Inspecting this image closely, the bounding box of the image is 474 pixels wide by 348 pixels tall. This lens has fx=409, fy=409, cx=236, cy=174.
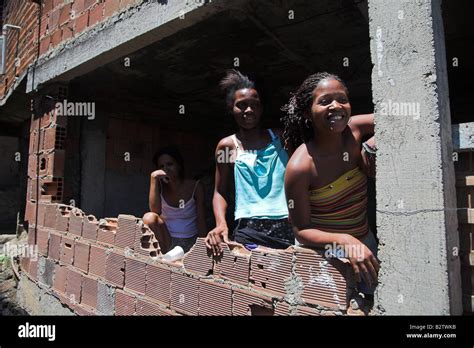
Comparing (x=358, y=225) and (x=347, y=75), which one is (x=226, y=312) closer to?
(x=358, y=225)

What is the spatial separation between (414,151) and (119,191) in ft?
15.1

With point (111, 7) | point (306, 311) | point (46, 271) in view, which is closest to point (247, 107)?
point (306, 311)

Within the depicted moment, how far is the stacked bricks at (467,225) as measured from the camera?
184 centimetres

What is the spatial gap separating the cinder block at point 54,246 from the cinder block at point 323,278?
3392 millimetres

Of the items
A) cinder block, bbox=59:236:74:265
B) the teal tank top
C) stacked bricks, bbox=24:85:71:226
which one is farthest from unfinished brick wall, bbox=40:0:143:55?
cinder block, bbox=59:236:74:265

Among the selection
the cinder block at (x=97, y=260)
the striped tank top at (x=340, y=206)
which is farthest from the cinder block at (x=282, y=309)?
the cinder block at (x=97, y=260)

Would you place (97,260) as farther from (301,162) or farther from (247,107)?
(301,162)

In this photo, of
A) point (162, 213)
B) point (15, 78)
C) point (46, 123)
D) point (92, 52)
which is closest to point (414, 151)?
point (162, 213)

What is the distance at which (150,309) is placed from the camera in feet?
10.8

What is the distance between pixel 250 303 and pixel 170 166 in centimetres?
209

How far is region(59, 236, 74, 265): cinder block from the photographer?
4430 millimetres

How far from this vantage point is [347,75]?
13.6 feet

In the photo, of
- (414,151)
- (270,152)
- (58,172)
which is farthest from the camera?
(58,172)

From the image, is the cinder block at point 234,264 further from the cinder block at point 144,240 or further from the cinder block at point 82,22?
the cinder block at point 82,22
